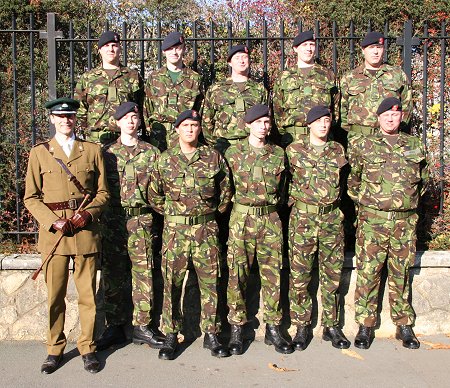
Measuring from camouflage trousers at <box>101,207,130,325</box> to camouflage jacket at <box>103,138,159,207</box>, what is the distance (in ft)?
0.52

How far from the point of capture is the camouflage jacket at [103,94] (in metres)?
5.81

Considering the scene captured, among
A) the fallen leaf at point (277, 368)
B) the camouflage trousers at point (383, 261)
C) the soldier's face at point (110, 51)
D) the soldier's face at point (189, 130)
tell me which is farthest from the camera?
the soldier's face at point (110, 51)

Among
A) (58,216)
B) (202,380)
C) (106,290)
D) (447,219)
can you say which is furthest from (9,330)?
(447,219)

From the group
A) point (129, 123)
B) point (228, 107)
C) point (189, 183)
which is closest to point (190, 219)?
point (189, 183)

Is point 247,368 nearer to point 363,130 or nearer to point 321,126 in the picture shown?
point 321,126

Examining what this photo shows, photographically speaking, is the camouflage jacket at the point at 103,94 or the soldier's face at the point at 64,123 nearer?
the soldier's face at the point at 64,123

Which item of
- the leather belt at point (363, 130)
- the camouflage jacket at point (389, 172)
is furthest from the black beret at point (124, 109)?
the leather belt at point (363, 130)

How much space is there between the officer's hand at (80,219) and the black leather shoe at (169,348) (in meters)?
1.20

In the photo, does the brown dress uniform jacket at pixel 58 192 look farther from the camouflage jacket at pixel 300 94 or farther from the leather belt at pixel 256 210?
the camouflage jacket at pixel 300 94

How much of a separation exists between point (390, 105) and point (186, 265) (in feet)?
7.11

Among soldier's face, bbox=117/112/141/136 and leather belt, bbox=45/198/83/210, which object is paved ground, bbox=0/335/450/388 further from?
soldier's face, bbox=117/112/141/136

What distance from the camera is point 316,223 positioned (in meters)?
5.28

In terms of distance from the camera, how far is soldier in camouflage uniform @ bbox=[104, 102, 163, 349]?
5.34 metres

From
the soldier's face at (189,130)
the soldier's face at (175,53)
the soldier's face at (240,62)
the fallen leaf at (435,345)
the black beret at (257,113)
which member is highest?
the soldier's face at (175,53)
